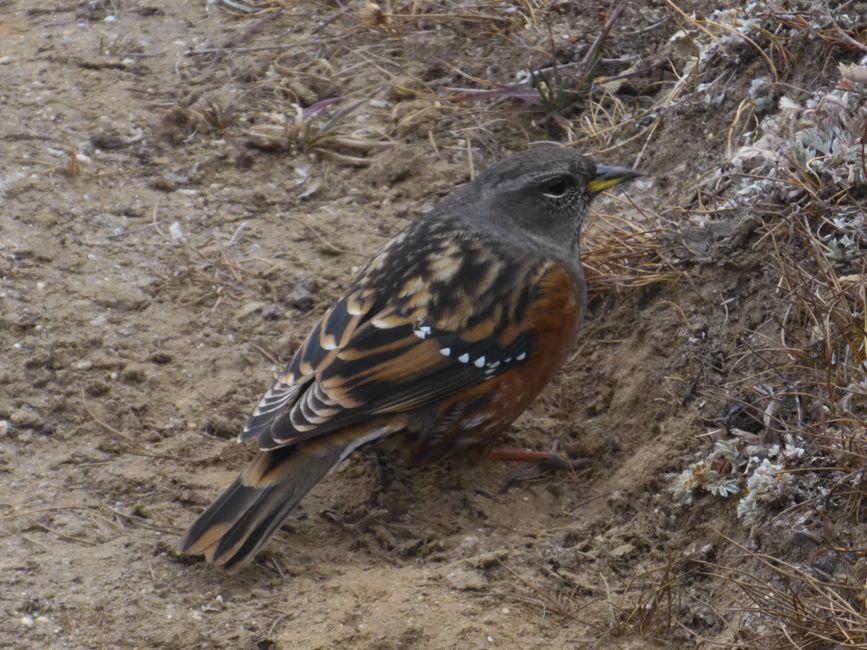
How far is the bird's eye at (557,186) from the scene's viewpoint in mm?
5395

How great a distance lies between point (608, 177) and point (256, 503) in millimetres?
2121

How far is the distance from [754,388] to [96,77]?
4.16 metres

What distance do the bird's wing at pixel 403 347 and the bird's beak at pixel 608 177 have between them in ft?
1.67

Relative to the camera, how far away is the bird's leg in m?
5.00

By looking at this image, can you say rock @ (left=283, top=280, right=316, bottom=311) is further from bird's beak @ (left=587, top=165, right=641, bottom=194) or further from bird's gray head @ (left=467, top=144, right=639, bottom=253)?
bird's beak @ (left=587, top=165, right=641, bottom=194)

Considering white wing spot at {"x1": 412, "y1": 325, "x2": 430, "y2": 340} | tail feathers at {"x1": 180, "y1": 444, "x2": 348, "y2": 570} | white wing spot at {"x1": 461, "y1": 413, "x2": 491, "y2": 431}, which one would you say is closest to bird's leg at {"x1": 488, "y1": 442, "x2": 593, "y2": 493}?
white wing spot at {"x1": 461, "y1": 413, "x2": 491, "y2": 431}

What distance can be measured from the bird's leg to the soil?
1.9 inches

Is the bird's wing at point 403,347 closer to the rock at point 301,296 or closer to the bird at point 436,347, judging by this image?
the bird at point 436,347

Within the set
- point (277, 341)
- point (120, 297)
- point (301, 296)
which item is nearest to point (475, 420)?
point (277, 341)

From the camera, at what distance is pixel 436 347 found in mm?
4805

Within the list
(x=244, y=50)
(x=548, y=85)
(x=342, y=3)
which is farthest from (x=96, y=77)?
(x=548, y=85)

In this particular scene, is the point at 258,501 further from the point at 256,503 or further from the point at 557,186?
the point at 557,186

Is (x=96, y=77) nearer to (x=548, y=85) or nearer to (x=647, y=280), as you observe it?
(x=548, y=85)

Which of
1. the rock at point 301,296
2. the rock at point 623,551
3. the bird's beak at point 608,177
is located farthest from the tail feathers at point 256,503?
the bird's beak at point 608,177
